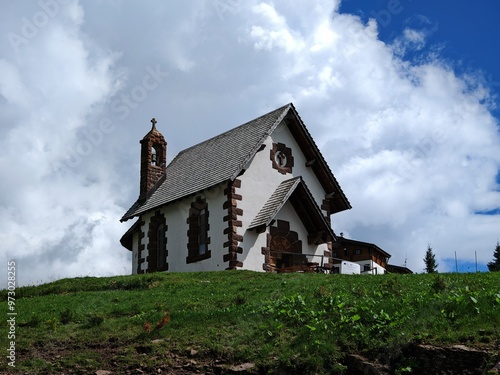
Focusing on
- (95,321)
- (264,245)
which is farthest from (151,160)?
(95,321)

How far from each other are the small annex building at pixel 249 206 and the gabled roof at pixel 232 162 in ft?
0.17

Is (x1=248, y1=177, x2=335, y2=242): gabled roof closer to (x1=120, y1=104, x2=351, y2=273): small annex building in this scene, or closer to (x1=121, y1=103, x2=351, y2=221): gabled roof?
(x1=120, y1=104, x2=351, y2=273): small annex building

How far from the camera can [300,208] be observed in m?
35.9

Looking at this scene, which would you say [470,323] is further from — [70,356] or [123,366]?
[70,356]

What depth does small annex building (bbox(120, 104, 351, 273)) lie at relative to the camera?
33781 mm

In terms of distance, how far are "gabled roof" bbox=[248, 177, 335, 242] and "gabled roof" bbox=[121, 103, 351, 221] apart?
223cm

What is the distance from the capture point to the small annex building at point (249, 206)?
3378cm

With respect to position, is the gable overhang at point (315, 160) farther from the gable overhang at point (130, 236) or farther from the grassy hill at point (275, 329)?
the grassy hill at point (275, 329)

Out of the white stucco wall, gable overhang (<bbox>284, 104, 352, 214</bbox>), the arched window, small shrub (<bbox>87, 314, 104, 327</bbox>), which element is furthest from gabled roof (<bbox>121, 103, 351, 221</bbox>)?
small shrub (<bbox>87, 314, 104, 327</bbox>)

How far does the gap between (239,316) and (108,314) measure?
482cm

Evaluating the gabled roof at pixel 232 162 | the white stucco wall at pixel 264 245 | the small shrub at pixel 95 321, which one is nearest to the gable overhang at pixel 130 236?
the gabled roof at pixel 232 162

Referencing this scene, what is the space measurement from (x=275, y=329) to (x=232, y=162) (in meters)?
18.5

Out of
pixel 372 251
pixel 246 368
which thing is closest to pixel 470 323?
pixel 246 368

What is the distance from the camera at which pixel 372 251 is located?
75.8 metres
